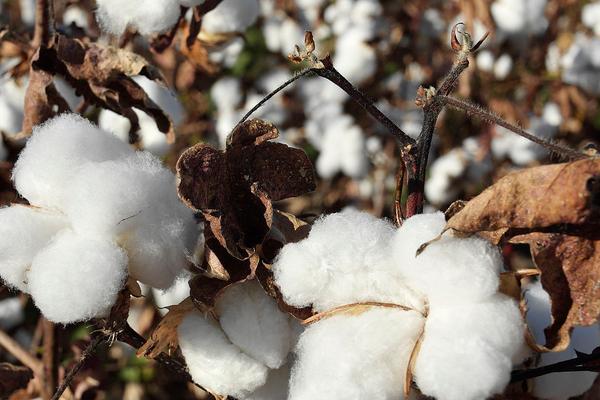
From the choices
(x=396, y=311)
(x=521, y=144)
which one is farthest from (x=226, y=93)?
(x=396, y=311)

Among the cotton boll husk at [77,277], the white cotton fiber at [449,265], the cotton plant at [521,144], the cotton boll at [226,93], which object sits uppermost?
the white cotton fiber at [449,265]

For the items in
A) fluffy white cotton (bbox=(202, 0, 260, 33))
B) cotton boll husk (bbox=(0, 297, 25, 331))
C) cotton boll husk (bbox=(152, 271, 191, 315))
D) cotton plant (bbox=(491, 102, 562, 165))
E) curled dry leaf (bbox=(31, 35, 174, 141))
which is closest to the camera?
cotton boll husk (bbox=(152, 271, 191, 315))

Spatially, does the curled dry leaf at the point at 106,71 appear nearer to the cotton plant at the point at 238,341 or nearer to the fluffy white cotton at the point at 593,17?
the cotton plant at the point at 238,341

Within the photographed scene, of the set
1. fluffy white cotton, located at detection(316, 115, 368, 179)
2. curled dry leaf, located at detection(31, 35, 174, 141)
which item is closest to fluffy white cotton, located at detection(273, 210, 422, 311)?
curled dry leaf, located at detection(31, 35, 174, 141)

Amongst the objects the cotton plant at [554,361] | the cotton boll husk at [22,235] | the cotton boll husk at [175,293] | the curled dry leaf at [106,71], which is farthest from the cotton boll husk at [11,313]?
the cotton plant at [554,361]

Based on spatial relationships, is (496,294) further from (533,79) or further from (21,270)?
(533,79)

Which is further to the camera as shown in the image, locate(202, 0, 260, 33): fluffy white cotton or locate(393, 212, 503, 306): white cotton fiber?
locate(202, 0, 260, 33): fluffy white cotton

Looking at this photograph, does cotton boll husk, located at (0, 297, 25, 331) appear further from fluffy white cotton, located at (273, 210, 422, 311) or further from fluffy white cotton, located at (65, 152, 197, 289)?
fluffy white cotton, located at (273, 210, 422, 311)
